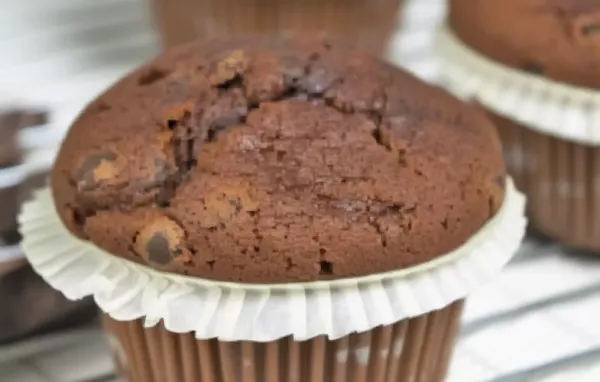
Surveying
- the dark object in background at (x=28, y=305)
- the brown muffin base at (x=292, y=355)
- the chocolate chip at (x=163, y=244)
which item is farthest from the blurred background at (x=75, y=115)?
the chocolate chip at (x=163, y=244)

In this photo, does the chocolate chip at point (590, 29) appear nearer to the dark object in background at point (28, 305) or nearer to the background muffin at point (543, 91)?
the background muffin at point (543, 91)

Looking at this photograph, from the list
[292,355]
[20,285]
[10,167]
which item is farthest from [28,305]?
[292,355]

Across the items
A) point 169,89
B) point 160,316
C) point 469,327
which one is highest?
point 169,89

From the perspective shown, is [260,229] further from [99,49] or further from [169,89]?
[99,49]

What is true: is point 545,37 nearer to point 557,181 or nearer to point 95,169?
point 557,181

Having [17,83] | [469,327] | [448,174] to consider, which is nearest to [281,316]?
[448,174]
